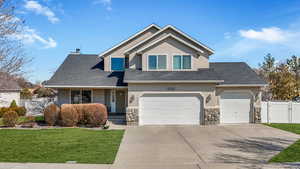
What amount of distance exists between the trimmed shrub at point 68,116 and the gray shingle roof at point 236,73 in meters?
11.3

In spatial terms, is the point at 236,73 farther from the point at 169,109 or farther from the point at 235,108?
the point at 169,109

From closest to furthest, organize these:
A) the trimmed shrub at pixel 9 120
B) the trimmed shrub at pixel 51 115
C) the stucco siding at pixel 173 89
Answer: the trimmed shrub at pixel 9 120
the trimmed shrub at pixel 51 115
the stucco siding at pixel 173 89

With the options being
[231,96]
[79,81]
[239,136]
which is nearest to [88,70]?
[79,81]

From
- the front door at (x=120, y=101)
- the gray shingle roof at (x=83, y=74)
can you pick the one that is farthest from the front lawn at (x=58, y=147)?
the front door at (x=120, y=101)

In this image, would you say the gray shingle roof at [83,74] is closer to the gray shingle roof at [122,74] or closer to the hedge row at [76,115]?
the gray shingle roof at [122,74]

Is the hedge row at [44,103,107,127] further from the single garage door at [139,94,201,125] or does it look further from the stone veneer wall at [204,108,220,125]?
the stone veneer wall at [204,108,220,125]

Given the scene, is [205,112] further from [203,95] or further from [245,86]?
[245,86]

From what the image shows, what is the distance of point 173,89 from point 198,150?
759 cm

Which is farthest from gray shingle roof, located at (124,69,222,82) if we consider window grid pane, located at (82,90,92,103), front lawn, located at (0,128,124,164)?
front lawn, located at (0,128,124,164)

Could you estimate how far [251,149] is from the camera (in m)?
9.22

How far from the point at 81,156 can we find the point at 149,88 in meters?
8.95

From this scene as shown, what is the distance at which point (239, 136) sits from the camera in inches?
475

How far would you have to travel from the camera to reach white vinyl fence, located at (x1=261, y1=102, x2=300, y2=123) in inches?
712

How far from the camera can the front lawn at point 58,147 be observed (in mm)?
7613
